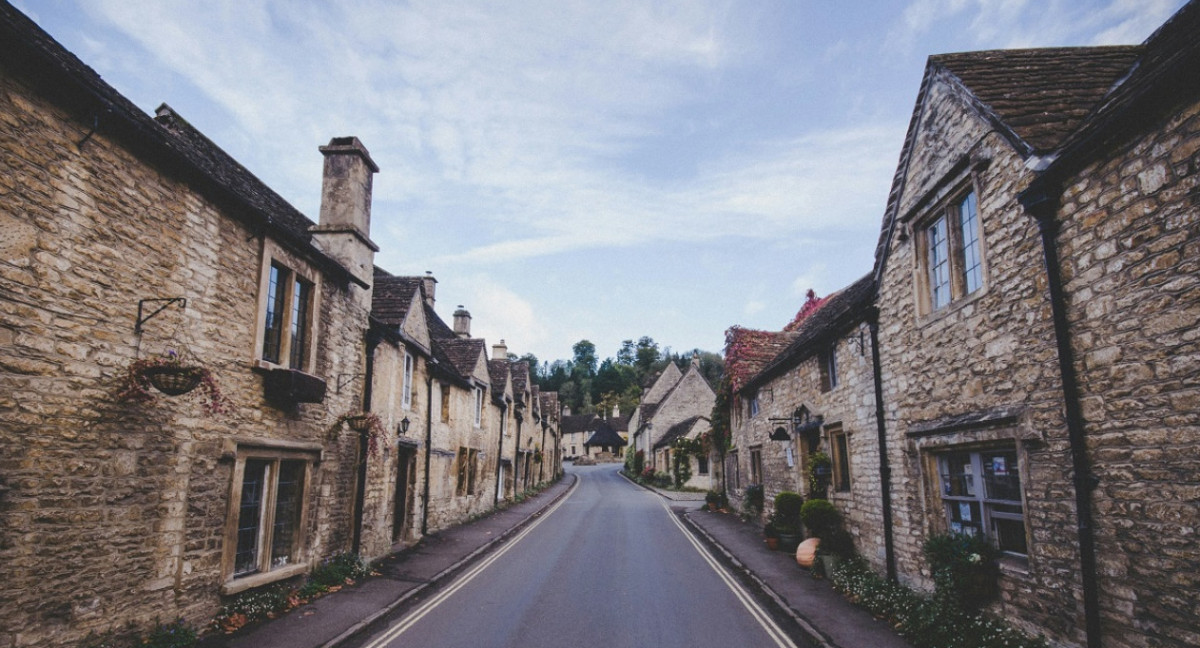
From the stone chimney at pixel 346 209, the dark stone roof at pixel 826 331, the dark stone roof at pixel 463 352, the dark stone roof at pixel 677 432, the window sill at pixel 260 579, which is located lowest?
the window sill at pixel 260 579

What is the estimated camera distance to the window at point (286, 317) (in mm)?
9672

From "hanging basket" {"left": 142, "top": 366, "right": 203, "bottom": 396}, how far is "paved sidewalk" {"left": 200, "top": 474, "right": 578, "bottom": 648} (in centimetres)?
330

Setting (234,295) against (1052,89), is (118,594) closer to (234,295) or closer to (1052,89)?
(234,295)

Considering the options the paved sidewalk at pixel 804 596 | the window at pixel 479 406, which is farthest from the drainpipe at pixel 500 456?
the paved sidewalk at pixel 804 596

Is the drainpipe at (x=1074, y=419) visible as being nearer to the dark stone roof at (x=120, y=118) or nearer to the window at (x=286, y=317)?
the dark stone roof at (x=120, y=118)

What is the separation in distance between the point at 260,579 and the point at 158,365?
13.4 ft

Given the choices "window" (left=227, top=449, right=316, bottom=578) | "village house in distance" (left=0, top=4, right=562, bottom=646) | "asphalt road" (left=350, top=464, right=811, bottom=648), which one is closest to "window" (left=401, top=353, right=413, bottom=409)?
"village house in distance" (left=0, top=4, right=562, bottom=646)

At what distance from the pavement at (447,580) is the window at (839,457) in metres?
2.01

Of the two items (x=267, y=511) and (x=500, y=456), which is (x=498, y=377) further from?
(x=267, y=511)

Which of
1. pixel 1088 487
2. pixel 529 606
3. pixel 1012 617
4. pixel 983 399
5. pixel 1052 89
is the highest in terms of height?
pixel 1052 89

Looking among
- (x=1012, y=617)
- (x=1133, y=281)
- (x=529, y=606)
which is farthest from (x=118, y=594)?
(x=1133, y=281)

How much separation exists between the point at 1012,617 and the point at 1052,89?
663 centimetres

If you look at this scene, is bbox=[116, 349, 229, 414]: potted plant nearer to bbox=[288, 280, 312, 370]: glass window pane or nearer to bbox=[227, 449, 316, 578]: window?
bbox=[227, 449, 316, 578]: window

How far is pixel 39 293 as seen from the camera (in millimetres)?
5770
